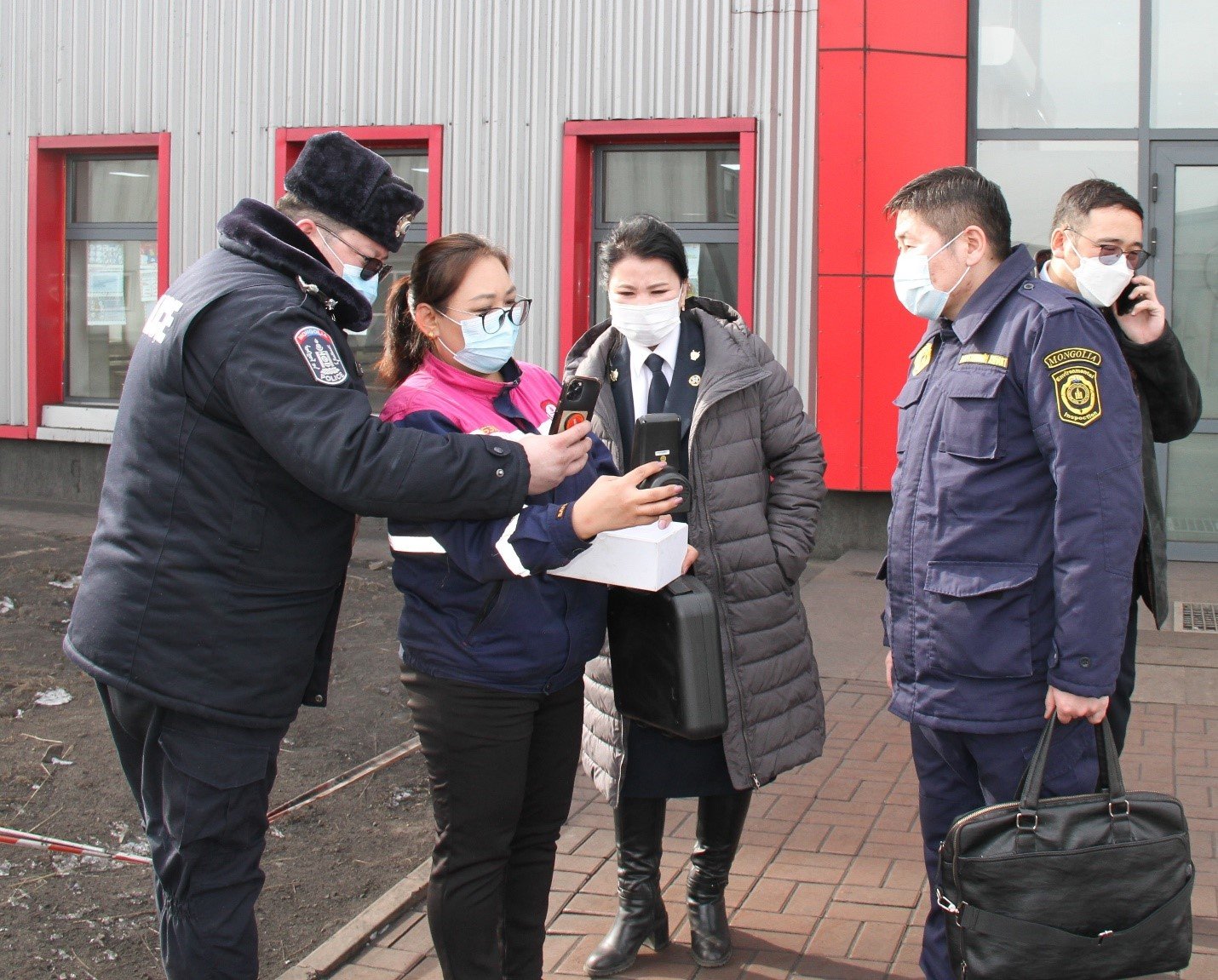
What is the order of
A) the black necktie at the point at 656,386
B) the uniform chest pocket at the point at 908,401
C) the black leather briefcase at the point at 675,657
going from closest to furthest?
the black leather briefcase at the point at 675,657 → the uniform chest pocket at the point at 908,401 → the black necktie at the point at 656,386

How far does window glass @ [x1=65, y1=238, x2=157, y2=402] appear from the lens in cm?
1123

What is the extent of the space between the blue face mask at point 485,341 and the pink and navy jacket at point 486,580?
0.03 m

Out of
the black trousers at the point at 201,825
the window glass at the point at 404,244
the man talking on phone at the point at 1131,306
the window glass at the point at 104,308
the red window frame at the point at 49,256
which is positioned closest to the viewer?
the black trousers at the point at 201,825

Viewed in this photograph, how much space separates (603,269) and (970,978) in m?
2.12

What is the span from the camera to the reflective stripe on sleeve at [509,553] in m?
2.74

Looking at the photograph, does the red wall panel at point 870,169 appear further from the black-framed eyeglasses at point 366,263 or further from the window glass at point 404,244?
the black-framed eyeglasses at point 366,263

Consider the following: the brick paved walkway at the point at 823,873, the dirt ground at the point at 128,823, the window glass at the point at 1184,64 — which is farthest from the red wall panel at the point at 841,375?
the brick paved walkway at the point at 823,873

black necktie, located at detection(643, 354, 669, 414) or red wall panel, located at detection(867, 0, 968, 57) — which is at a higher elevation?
red wall panel, located at detection(867, 0, 968, 57)

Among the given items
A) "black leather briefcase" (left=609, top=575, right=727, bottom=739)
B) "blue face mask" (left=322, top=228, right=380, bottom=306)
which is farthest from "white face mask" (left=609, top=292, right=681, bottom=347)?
"blue face mask" (left=322, top=228, right=380, bottom=306)

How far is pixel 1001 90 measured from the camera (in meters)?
8.95

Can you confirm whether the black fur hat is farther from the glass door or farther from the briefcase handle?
the glass door

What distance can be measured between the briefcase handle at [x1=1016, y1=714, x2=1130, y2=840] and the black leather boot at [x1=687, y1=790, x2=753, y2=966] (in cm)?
105

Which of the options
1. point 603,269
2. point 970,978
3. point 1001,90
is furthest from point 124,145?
point 970,978

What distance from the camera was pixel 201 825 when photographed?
266 cm
